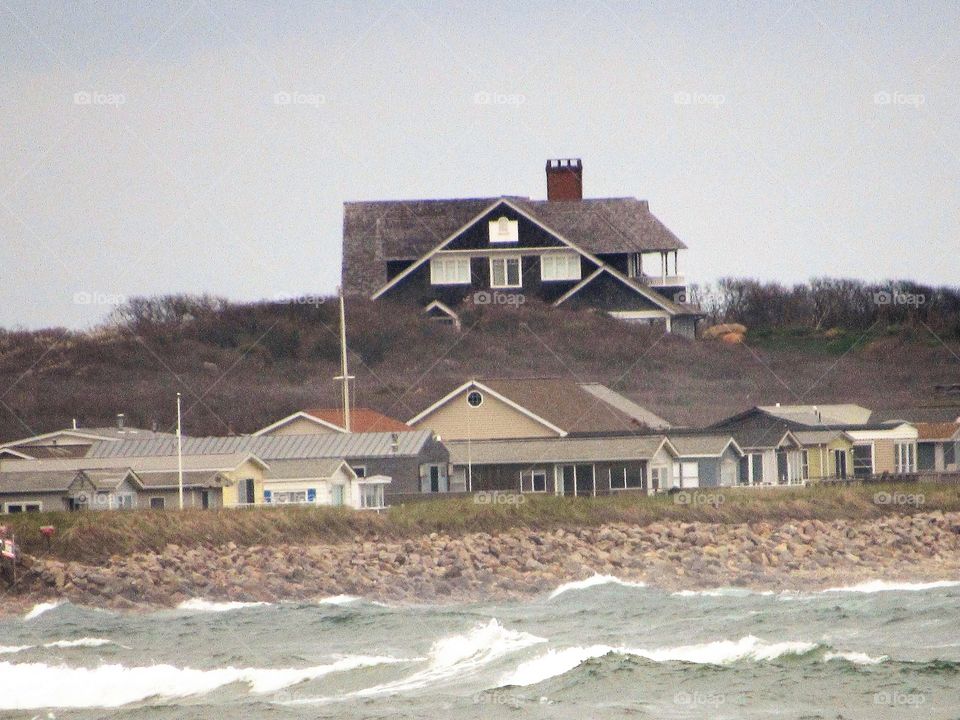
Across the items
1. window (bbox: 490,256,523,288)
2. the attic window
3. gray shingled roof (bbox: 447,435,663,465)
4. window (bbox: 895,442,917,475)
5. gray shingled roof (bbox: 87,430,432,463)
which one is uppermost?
the attic window

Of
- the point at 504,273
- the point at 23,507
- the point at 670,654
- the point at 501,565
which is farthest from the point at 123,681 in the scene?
the point at 504,273

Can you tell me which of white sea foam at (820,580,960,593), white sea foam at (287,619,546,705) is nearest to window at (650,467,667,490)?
white sea foam at (820,580,960,593)

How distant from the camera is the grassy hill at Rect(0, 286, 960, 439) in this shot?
196 feet

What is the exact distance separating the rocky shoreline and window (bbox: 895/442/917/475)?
13.3 meters

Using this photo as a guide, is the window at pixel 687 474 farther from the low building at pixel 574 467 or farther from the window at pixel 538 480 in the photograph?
the window at pixel 538 480

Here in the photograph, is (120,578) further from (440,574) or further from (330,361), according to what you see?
(330,361)

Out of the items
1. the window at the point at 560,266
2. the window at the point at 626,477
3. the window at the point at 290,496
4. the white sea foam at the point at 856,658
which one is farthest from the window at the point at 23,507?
the window at the point at 560,266

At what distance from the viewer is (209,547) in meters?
36.8

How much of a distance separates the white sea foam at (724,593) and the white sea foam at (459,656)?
6.01m

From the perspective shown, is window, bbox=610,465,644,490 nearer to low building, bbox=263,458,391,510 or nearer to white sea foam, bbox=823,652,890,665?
low building, bbox=263,458,391,510

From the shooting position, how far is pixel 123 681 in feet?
83.2

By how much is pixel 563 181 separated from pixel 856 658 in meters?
57.0

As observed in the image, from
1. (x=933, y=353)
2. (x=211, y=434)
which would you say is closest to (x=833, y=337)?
(x=933, y=353)

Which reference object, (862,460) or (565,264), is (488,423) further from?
(565,264)
